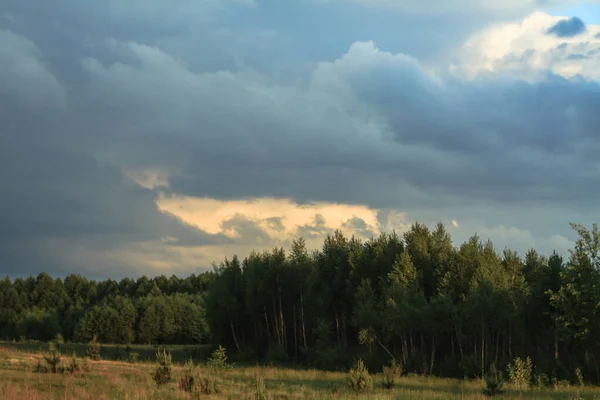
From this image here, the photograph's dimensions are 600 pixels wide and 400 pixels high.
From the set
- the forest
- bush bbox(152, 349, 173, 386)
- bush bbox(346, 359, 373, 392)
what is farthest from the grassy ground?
the forest

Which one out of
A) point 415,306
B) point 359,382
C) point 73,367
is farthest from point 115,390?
point 415,306

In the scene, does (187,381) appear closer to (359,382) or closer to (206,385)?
(206,385)

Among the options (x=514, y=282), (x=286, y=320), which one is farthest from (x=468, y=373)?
(x=286, y=320)

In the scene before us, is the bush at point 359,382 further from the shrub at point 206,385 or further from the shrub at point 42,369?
the shrub at point 42,369

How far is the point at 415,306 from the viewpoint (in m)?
53.1

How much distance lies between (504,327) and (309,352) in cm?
2216

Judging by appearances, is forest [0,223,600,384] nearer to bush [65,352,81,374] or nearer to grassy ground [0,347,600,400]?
grassy ground [0,347,600,400]

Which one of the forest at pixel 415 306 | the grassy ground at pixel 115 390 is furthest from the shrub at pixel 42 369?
the forest at pixel 415 306

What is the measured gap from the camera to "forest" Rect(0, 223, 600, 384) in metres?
46.1

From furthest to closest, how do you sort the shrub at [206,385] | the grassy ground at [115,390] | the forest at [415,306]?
1. the forest at [415,306]
2. the shrub at [206,385]
3. the grassy ground at [115,390]

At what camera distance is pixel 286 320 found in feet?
240

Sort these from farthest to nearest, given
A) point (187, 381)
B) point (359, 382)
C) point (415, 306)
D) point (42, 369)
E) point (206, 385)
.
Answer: point (415, 306) → point (42, 369) → point (359, 382) → point (187, 381) → point (206, 385)

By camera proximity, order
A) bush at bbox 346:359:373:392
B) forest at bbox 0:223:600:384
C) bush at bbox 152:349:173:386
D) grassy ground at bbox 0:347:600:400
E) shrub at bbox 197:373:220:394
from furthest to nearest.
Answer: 1. forest at bbox 0:223:600:384
2. bush at bbox 346:359:373:392
3. bush at bbox 152:349:173:386
4. shrub at bbox 197:373:220:394
5. grassy ground at bbox 0:347:600:400

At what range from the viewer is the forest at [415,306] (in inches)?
1815
